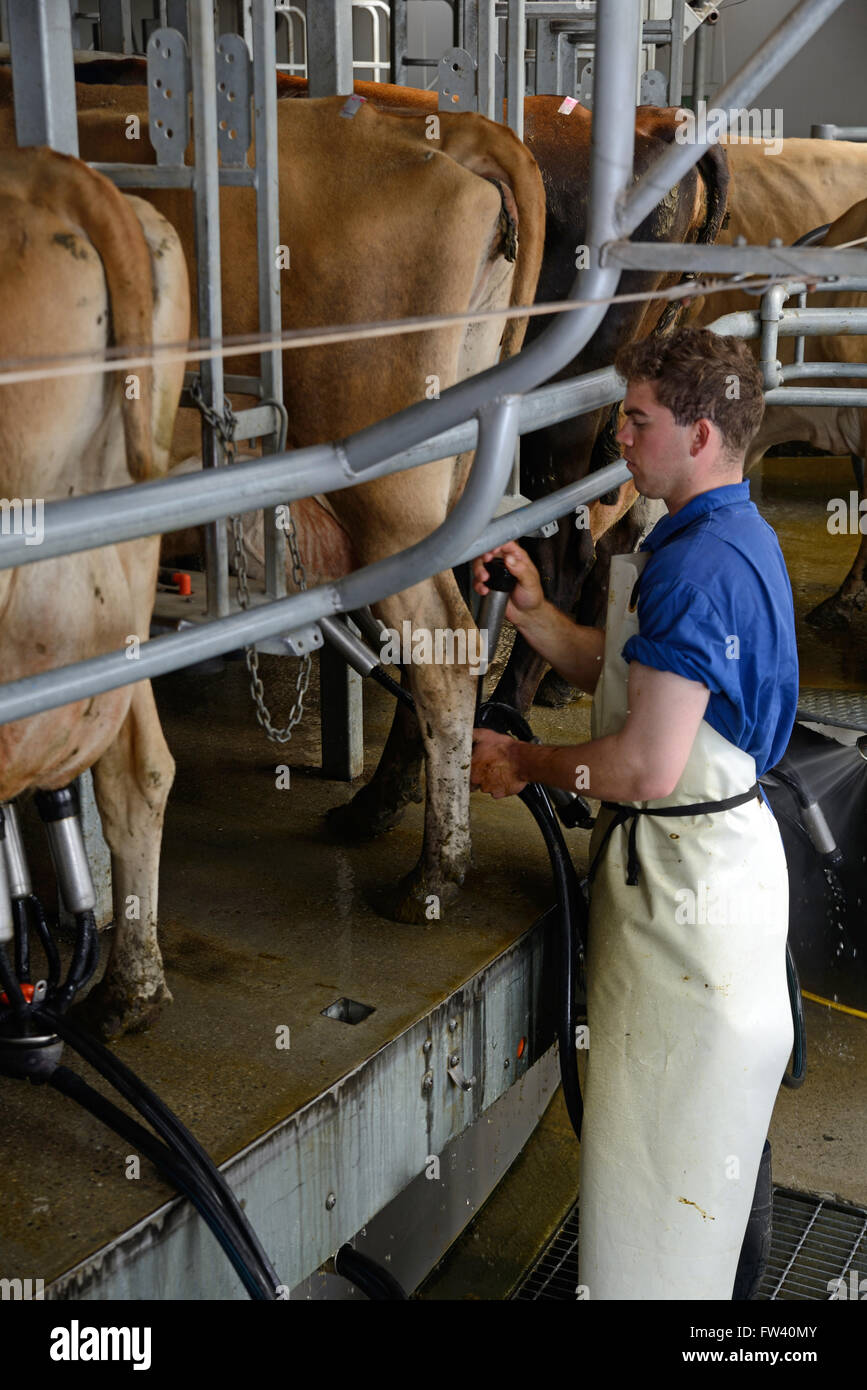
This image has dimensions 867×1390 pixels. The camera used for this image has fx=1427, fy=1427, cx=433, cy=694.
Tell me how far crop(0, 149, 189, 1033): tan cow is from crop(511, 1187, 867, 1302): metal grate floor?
177 cm

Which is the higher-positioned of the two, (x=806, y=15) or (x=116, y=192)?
(x=806, y=15)

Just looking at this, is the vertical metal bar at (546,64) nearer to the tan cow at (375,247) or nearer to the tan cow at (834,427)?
the tan cow at (834,427)

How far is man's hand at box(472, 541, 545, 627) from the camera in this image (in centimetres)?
271

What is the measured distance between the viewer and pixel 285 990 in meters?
2.90

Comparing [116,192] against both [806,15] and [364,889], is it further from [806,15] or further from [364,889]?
[364,889]

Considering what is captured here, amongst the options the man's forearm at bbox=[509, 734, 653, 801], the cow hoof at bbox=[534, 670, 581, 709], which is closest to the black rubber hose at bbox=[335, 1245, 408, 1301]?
the man's forearm at bbox=[509, 734, 653, 801]

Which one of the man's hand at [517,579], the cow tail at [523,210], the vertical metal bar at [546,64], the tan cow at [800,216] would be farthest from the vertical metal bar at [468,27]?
the man's hand at [517,579]

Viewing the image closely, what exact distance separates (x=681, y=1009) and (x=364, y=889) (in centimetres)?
104

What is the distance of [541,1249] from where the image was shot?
360cm

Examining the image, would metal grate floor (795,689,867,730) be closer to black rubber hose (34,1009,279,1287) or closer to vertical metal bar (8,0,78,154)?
black rubber hose (34,1009,279,1287)

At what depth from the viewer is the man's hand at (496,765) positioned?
Answer: 2.65 m

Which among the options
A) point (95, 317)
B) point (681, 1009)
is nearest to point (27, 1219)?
point (681, 1009)
